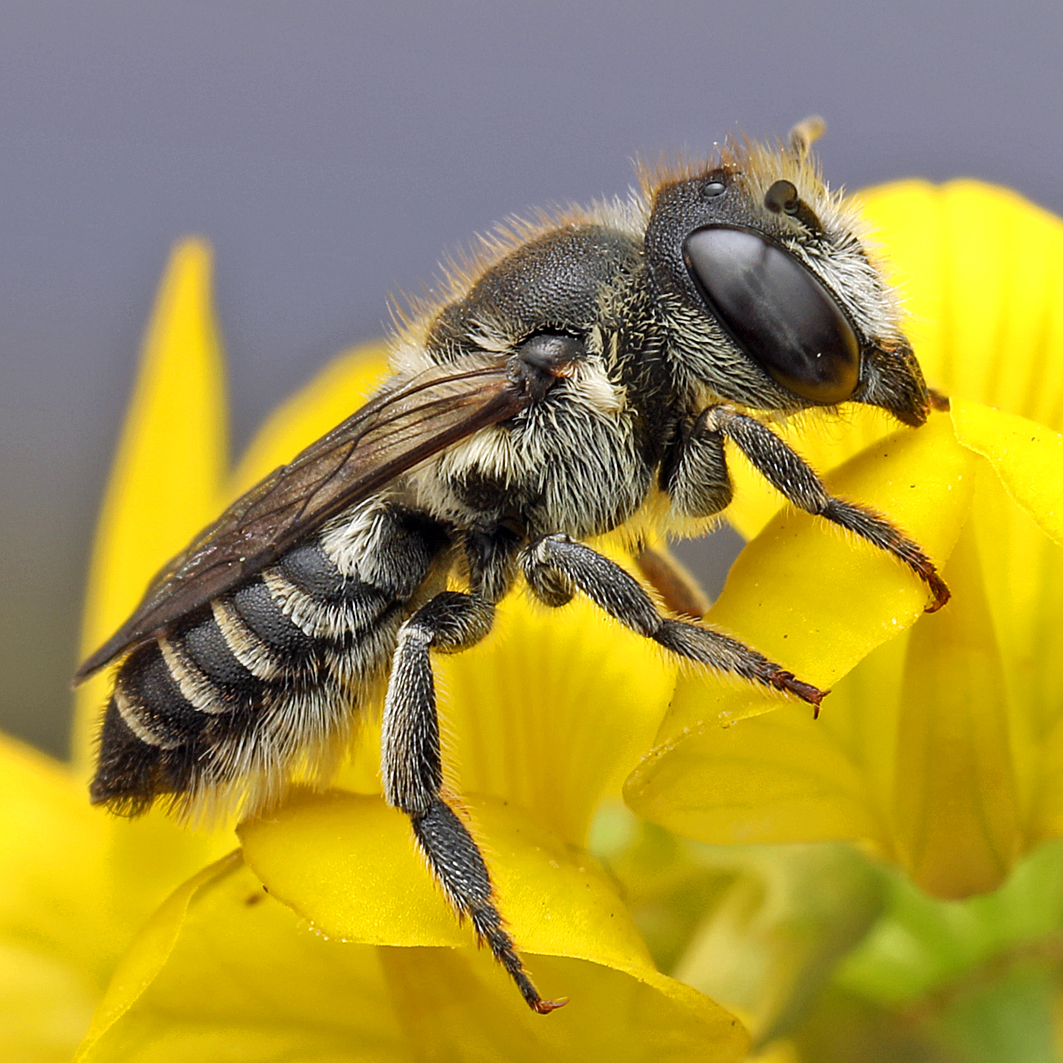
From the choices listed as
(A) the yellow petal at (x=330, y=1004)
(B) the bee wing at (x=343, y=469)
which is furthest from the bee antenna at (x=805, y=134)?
(A) the yellow petal at (x=330, y=1004)

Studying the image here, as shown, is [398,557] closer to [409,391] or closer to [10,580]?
[409,391]

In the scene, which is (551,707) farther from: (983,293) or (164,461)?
(164,461)

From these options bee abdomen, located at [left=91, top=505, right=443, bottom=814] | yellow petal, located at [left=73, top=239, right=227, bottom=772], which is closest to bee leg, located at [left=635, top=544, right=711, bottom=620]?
bee abdomen, located at [left=91, top=505, right=443, bottom=814]

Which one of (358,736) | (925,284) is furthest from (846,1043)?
(925,284)

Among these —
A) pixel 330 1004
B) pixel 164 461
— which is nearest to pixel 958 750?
pixel 330 1004

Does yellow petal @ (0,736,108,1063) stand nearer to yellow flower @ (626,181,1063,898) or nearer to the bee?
the bee

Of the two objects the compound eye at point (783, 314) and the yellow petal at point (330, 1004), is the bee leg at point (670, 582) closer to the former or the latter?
the compound eye at point (783, 314)
